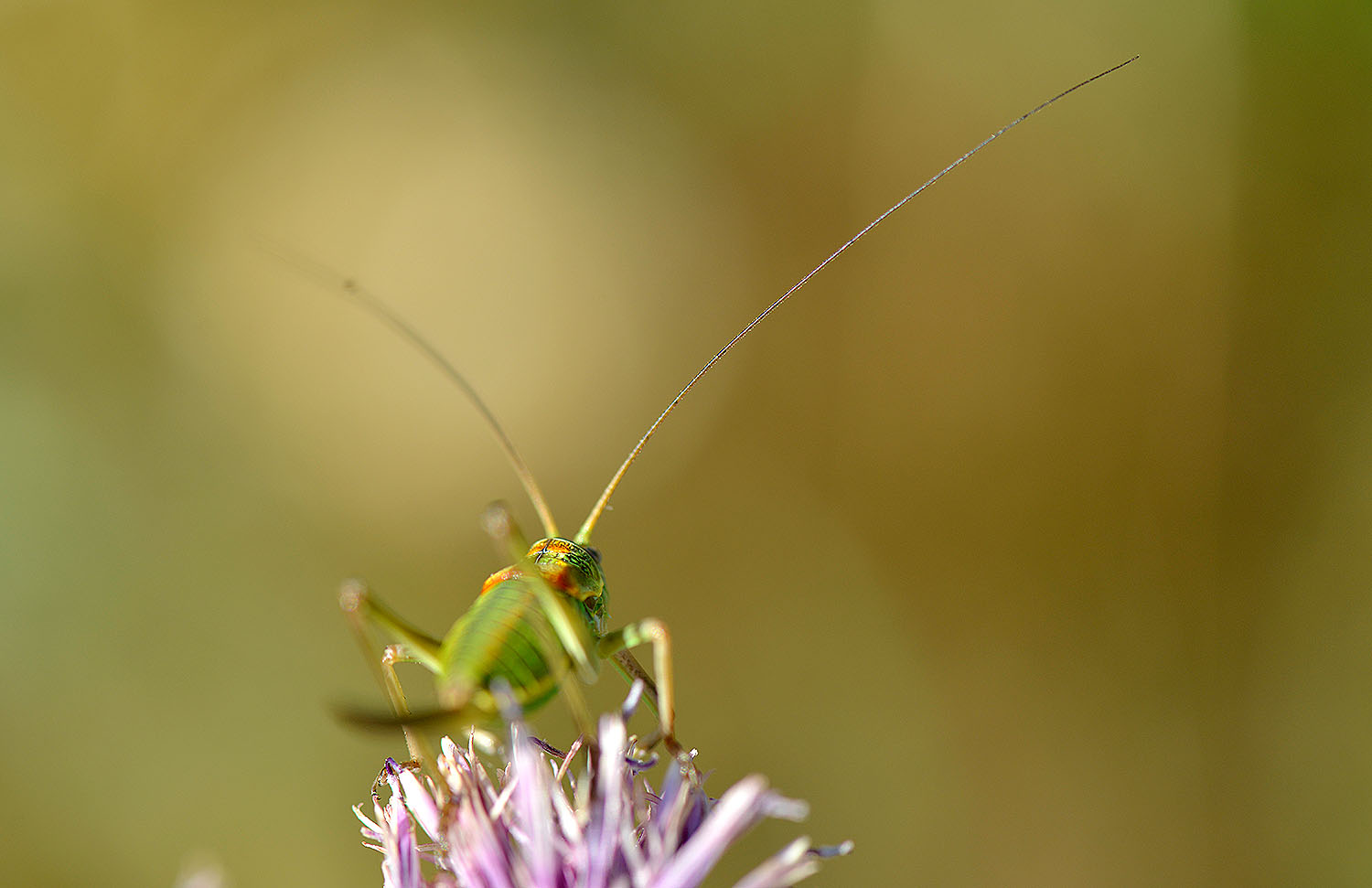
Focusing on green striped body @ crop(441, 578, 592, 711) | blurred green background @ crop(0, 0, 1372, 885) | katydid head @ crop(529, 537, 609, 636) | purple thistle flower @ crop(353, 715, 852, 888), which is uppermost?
blurred green background @ crop(0, 0, 1372, 885)

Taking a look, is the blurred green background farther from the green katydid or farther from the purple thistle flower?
the purple thistle flower

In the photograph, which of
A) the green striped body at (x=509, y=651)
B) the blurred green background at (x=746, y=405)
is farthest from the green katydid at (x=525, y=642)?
the blurred green background at (x=746, y=405)

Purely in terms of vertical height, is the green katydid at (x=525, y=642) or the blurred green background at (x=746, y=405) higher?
the blurred green background at (x=746, y=405)

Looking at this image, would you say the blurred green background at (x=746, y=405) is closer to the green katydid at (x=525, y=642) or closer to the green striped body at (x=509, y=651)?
the green katydid at (x=525, y=642)

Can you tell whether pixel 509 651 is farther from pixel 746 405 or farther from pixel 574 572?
pixel 746 405

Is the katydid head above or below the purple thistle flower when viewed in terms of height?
above

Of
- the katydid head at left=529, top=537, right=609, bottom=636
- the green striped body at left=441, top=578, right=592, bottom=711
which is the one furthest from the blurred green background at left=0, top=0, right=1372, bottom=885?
the green striped body at left=441, top=578, right=592, bottom=711

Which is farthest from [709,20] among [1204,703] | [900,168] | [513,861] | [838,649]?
[513,861]
